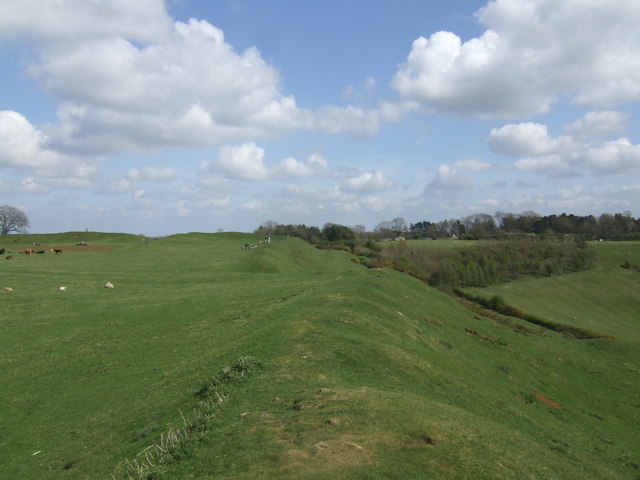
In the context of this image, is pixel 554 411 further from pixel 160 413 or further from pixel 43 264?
pixel 43 264

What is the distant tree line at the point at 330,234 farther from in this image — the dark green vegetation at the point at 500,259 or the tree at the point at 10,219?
the tree at the point at 10,219

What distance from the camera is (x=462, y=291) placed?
8475cm

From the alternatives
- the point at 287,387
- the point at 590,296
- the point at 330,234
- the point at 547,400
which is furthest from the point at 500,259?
the point at 287,387

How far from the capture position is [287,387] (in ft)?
41.9

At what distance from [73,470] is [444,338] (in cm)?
2091

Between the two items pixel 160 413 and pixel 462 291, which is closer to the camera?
pixel 160 413

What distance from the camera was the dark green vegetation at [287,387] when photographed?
367 inches

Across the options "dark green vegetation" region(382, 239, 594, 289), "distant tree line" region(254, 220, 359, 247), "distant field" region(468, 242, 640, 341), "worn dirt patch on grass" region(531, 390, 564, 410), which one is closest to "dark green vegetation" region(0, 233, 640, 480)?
"worn dirt patch on grass" region(531, 390, 564, 410)

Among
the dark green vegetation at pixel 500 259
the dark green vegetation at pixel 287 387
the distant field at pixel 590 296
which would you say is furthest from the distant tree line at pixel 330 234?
the dark green vegetation at pixel 287 387

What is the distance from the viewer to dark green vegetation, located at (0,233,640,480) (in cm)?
932

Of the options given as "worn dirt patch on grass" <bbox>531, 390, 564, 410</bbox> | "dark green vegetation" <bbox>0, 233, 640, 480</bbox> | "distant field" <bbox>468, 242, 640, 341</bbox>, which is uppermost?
"dark green vegetation" <bbox>0, 233, 640, 480</bbox>

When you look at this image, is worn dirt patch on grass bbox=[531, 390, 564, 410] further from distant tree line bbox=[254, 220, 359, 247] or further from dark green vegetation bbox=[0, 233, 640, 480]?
A: distant tree line bbox=[254, 220, 359, 247]

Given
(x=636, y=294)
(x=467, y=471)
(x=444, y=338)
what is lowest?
(x=636, y=294)

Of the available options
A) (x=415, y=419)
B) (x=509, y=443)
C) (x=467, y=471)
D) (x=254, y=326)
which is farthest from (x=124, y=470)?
(x=254, y=326)
